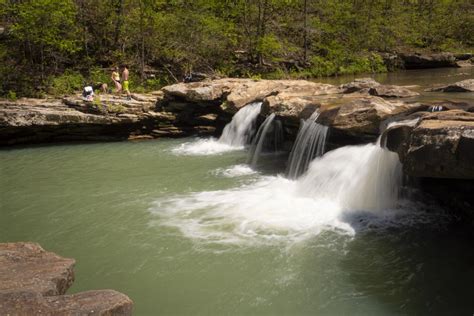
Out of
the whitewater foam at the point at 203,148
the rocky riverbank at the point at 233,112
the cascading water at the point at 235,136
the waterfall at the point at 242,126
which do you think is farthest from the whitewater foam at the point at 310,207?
the waterfall at the point at 242,126

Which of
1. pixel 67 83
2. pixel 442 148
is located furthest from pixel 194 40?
pixel 442 148

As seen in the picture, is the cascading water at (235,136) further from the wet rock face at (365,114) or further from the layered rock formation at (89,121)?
the wet rock face at (365,114)

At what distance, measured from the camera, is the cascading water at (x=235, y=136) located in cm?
1442

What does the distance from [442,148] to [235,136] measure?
32.1ft

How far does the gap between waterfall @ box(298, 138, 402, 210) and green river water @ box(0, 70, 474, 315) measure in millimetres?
618

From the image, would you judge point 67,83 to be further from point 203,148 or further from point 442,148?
point 442,148

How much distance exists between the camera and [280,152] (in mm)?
13227

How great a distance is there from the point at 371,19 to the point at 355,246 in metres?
32.1

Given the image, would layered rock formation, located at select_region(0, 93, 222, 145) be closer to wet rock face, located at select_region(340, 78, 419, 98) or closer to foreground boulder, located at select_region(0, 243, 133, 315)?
wet rock face, located at select_region(340, 78, 419, 98)

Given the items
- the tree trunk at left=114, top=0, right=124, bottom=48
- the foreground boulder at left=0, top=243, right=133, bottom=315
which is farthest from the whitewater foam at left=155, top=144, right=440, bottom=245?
the tree trunk at left=114, top=0, right=124, bottom=48

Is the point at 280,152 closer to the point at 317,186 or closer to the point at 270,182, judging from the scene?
the point at 270,182

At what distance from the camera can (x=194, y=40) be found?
82.3 ft

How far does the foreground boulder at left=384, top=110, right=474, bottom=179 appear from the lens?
543 centimetres

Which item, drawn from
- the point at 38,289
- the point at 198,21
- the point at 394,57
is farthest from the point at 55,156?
the point at 394,57
